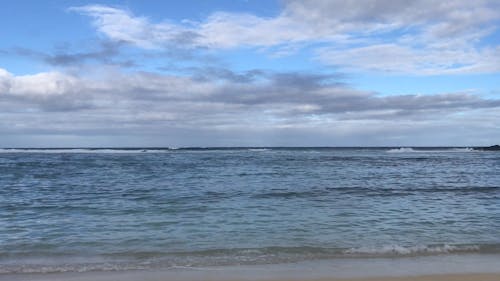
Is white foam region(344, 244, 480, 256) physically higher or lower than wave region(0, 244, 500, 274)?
higher

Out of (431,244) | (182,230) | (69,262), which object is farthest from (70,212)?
(431,244)

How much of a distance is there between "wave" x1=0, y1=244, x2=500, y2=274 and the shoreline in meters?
0.29

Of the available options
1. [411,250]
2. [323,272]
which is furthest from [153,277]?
[411,250]

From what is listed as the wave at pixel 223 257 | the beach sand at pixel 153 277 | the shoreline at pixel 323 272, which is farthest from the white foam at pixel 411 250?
the beach sand at pixel 153 277

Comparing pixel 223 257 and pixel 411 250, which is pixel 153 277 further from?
pixel 411 250

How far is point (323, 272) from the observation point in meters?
8.06

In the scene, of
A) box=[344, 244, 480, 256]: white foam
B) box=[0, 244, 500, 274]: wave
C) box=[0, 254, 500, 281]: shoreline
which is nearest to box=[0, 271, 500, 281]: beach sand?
box=[0, 254, 500, 281]: shoreline

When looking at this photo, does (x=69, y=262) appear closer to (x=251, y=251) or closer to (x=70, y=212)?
(x=251, y=251)

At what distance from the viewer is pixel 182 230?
11719mm

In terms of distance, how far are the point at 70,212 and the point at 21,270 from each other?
6505 mm

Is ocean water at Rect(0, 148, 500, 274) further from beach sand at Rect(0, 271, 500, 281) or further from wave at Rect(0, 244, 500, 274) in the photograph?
beach sand at Rect(0, 271, 500, 281)

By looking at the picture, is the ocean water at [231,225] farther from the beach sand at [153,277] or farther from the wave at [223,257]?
the beach sand at [153,277]

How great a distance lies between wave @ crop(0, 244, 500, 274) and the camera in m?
8.59

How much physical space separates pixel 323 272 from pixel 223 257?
210cm
